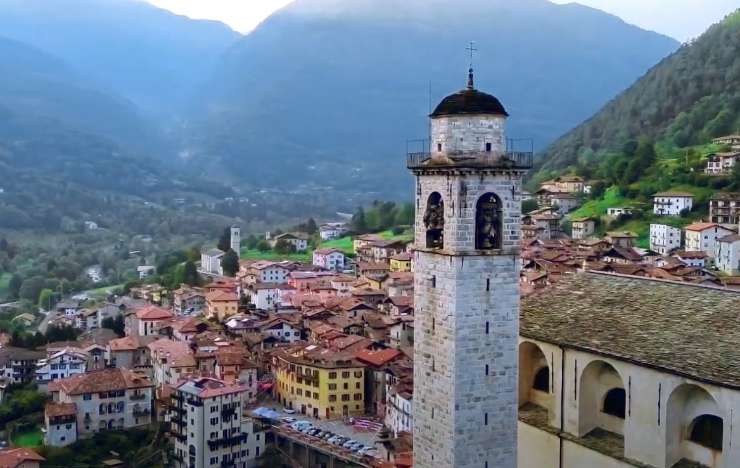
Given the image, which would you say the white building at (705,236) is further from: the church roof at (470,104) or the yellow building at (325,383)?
the church roof at (470,104)

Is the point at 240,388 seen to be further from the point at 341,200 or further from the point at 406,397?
the point at 341,200

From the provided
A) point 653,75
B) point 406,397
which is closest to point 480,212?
point 406,397

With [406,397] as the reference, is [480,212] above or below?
above

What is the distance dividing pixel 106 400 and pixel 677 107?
74.0m

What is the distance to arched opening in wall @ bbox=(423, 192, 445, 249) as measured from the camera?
15.7 metres

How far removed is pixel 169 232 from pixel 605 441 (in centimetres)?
11925

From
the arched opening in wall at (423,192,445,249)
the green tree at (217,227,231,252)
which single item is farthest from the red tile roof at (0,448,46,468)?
the green tree at (217,227,231,252)

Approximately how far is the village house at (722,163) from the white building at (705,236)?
38.3 ft

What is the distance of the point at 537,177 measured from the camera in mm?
95875

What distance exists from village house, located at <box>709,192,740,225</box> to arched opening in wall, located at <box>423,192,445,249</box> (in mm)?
47931

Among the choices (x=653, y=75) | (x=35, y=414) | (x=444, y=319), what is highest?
(x=653, y=75)

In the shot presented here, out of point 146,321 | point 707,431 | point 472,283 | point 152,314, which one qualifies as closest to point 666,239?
point 152,314

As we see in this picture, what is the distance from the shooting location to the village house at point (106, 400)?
132 feet

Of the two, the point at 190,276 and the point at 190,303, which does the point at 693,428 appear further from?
the point at 190,276
